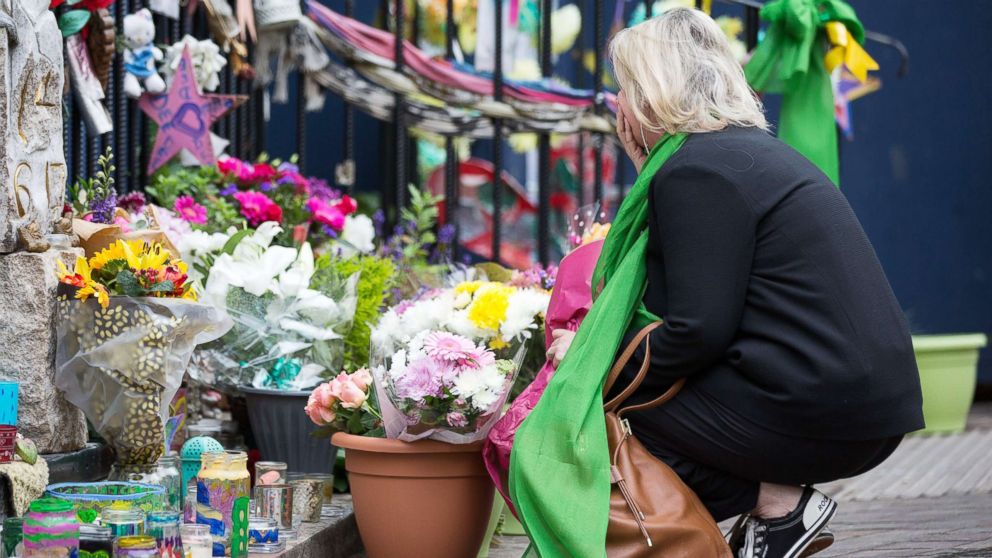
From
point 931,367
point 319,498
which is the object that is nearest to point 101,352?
point 319,498

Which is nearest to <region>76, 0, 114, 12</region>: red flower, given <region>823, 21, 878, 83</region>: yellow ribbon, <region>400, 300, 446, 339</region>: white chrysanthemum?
<region>400, 300, 446, 339</region>: white chrysanthemum

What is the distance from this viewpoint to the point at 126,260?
2969mm

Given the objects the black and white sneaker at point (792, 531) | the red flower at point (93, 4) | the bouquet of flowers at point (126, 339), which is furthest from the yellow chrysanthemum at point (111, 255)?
the black and white sneaker at point (792, 531)

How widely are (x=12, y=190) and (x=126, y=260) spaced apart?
30 centimetres

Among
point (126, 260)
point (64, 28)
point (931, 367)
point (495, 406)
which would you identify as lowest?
point (931, 367)

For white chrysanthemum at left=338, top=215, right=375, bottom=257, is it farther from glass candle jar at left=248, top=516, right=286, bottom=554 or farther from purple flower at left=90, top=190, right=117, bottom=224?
glass candle jar at left=248, top=516, right=286, bottom=554

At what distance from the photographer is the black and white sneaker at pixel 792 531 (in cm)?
268

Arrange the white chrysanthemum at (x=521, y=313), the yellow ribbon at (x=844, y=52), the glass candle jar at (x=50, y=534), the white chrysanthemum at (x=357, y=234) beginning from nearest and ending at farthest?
the glass candle jar at (x=50, y=534) < the white chrysanthemum at (x=521, y=313) < the white chrysanthemum at (x=357, y=234) < the yellow ribbon at (x=844, y=52)

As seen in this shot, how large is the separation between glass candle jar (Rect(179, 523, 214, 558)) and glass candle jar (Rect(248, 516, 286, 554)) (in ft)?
0.66

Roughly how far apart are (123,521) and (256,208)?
1.74 meters

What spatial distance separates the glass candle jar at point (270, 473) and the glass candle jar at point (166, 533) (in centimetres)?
57

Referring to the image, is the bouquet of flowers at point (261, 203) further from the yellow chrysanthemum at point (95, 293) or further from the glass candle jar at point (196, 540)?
the glass candle jar at point (196, 540)

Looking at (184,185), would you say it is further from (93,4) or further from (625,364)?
(625,364)

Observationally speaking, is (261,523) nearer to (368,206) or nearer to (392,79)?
(392,79)
